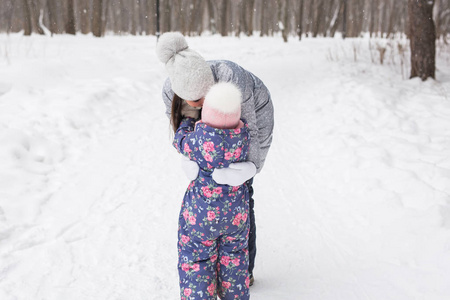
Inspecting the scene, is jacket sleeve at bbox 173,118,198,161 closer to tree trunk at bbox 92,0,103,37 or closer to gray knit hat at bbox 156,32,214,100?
gray knit hat at bbox 156,32,214,100

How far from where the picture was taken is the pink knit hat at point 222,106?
1.84m

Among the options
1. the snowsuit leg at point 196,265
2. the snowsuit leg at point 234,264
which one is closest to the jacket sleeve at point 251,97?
the snowsuit leg at point 234,264

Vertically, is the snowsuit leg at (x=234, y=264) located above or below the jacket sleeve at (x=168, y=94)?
below

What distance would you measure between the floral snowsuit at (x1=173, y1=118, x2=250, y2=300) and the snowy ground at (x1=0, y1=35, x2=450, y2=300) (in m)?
0.53

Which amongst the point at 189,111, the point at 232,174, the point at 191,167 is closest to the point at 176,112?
the point at 189,111

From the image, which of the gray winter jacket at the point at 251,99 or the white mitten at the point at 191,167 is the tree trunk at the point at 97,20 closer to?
the gray winter jacket at the point at 251,99

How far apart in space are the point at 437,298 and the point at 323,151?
2.83 meters

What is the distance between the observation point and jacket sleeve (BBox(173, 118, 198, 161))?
6.40ft

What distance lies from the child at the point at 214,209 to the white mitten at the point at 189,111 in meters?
0.03

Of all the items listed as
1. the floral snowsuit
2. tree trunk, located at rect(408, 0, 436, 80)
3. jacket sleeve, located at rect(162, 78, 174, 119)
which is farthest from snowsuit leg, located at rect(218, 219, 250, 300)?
tree trunk, located at rect(408, 0, 436, 80)

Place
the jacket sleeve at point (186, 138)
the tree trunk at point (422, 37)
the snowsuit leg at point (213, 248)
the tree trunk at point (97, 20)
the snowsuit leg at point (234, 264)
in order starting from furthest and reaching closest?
the tree trunk at point (97, 20), the tree trunk at point (422, 37), the snowsuit leg at point (234, 264), the snowsuit leg at point (213, 248), the jacket sleeve at point (186, 138)

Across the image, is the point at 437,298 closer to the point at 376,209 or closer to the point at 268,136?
the point at 376,209

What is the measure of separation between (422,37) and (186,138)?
8.30 metres

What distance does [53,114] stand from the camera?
564 cm
